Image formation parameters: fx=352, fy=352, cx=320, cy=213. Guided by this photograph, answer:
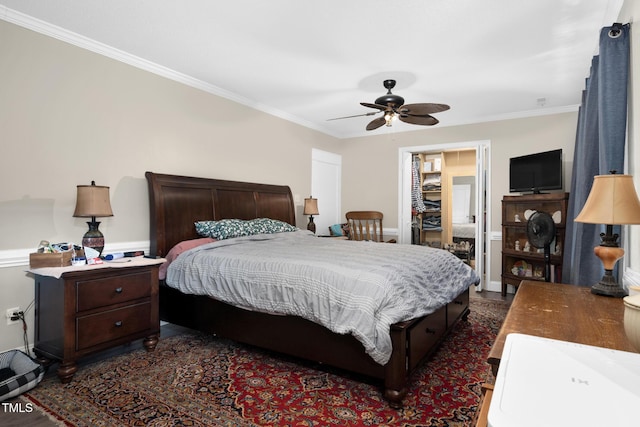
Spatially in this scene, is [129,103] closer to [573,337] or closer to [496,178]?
[573,337]

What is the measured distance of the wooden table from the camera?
1.13m

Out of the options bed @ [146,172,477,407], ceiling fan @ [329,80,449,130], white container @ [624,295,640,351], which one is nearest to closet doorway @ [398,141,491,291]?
ceiling fan @ [329,80,449,130]

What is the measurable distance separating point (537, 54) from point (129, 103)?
360 centimetres

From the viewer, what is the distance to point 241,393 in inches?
83.0

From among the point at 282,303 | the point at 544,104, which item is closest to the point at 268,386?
the point at 282,303

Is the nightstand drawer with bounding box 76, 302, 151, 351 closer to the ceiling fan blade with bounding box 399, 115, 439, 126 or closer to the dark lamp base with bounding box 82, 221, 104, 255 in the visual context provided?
the dark lamp base with bounding box 82, 221, 104, 255

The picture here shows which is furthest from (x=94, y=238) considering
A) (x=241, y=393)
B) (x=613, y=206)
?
(x=613, y=206)

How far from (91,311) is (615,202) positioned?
119 inches

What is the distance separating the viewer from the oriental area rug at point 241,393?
1.85 meters

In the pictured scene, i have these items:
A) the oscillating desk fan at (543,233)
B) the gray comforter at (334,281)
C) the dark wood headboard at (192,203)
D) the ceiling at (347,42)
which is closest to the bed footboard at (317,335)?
the gray comforter at (334,281)

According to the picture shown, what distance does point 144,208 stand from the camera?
3293 millimetres

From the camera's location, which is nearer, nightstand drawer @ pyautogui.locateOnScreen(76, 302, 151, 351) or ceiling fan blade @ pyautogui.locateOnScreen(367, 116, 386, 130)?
nightstand drawer @ pyautogui.locateOnScreen(76, 302, 151, 351)

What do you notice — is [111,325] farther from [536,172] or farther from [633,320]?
[536,172]

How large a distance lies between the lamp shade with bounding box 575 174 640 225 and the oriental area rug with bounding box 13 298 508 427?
3.95 feet
